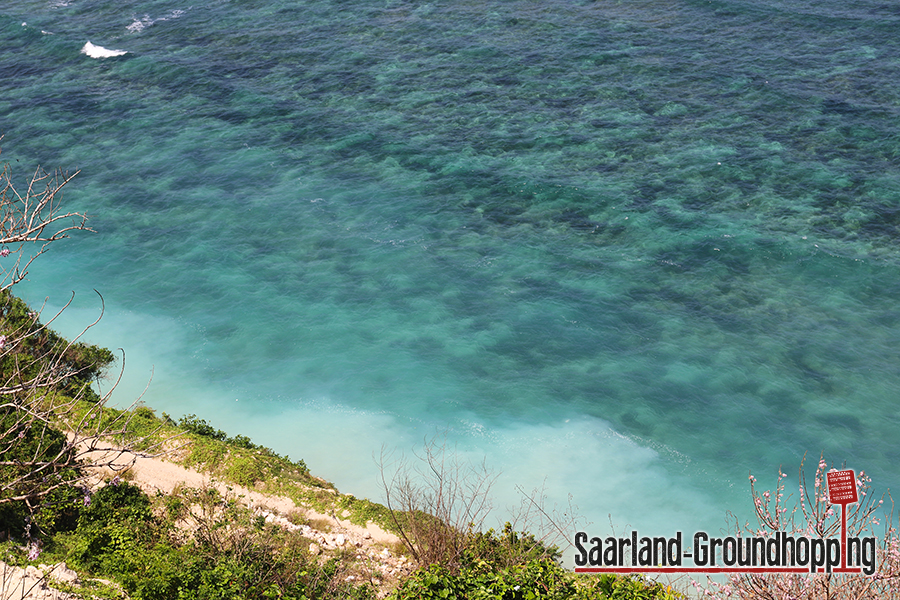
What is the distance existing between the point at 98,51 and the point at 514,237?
44610mm

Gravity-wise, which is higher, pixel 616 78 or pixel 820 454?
pixel 616 78

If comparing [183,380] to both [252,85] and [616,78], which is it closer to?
[252,85]

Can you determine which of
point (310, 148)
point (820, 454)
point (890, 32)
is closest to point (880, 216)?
point (820, 454)

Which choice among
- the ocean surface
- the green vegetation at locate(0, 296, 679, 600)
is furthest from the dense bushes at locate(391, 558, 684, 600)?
the ocean surface

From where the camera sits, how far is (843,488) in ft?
49.4

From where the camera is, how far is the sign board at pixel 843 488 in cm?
1466

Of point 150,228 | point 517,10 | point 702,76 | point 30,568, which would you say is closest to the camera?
point 30,568

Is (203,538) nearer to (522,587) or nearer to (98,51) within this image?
(522,587)

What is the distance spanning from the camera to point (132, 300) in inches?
1559

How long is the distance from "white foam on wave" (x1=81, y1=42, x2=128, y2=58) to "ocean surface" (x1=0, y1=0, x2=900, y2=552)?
98 centimetres

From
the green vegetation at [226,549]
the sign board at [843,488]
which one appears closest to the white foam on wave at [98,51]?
the green vegetation at [226,549]

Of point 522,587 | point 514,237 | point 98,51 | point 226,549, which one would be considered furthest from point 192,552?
point 98,51

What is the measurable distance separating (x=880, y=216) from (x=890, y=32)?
25.1m

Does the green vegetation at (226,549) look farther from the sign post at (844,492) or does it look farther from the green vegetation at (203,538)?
the sign post at (844,492)
